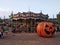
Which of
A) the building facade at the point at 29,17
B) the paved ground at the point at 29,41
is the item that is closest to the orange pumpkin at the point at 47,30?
the paved ground at the point at 29,41

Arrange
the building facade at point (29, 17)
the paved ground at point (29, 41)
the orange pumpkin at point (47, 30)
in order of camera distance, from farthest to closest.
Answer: the building facade at point (29, 17) → the orange pumpkin at point (47, 30) → the paved ground at point (29, 41)

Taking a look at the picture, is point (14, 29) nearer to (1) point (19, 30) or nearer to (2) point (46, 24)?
(1) point (19, 30)

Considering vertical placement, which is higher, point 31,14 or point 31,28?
point 31,14

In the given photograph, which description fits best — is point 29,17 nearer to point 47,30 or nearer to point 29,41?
point 47,30

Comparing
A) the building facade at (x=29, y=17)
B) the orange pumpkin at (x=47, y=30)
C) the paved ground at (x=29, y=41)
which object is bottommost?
the paved ground at (x=29, y=41)

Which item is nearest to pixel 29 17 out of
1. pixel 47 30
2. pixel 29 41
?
pixel 47 30

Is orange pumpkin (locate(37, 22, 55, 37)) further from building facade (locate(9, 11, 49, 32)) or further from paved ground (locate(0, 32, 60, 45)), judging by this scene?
building facade (locate(9, 11, 49, 32))

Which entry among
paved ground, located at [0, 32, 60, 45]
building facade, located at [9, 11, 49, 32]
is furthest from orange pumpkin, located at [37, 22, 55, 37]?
building facade, located at [9, 11, 49, 32]

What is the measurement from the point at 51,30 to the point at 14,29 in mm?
12103

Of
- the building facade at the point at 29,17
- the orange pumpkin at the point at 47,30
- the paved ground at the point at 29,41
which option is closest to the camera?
the paved ground at the point at 29,41

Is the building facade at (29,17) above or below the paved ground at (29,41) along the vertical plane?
above

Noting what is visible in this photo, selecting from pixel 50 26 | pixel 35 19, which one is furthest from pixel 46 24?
pixel 35 19

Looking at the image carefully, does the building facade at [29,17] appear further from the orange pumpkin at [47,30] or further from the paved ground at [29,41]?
the paved ground at [29,41]

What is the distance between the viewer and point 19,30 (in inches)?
1428
